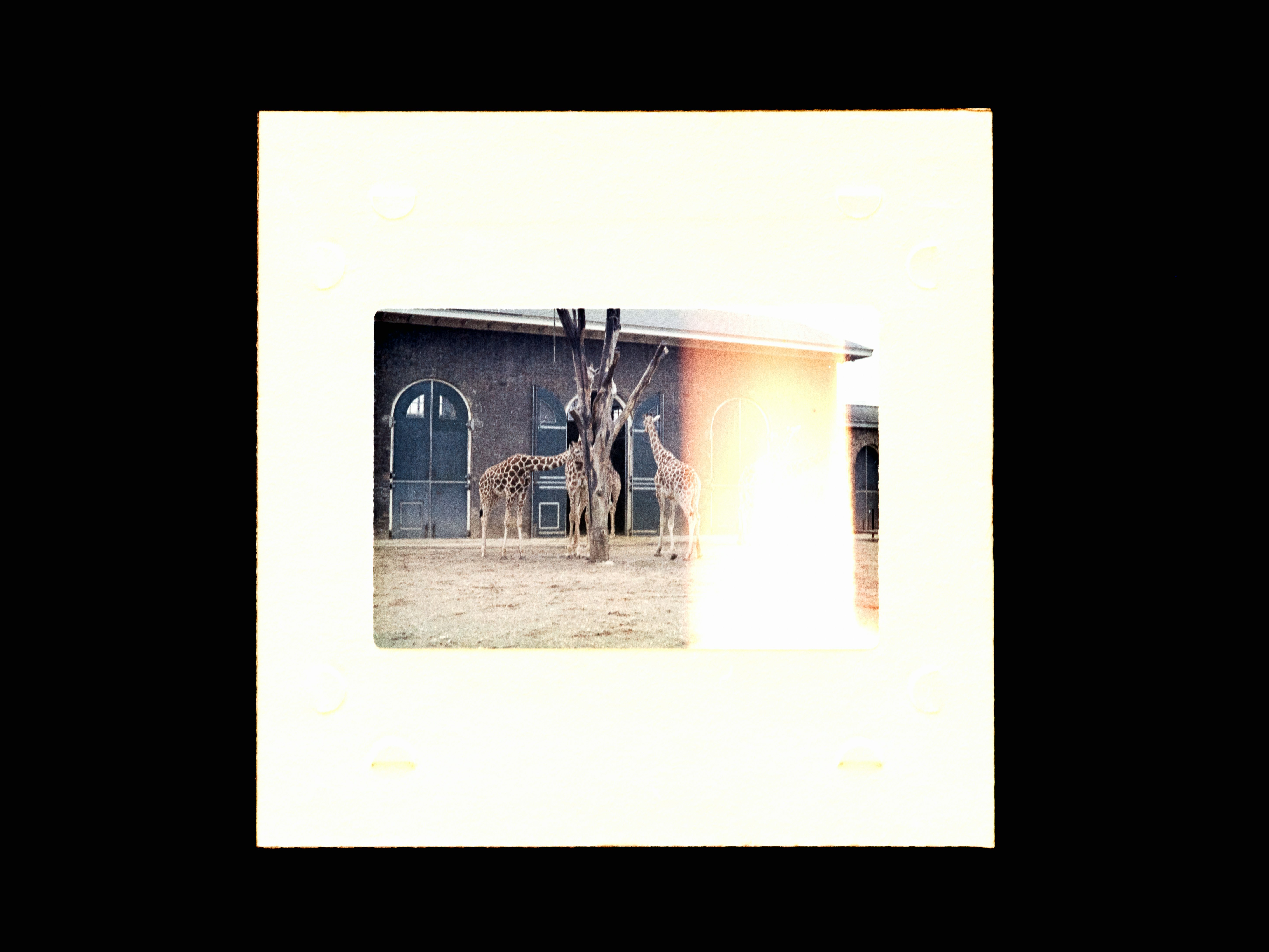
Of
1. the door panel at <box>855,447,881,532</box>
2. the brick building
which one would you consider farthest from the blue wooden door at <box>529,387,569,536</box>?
the door panel at <box>855,447,881,532</box>

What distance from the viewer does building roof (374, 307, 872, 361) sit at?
3.83 meters

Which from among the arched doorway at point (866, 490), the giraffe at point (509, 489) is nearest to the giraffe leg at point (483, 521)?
the giraffe at point (509, 489)

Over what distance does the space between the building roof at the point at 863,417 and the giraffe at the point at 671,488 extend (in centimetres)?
95

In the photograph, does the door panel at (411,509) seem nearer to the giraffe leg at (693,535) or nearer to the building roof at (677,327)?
the building roof at (677,327)

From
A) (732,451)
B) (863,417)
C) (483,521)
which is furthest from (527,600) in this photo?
(863,417)

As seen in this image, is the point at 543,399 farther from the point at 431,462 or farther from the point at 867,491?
the point at 867,491

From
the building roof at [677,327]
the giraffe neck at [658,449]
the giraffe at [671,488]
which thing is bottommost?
the giraffe at [671,488]

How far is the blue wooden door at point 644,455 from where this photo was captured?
5105 millimetres

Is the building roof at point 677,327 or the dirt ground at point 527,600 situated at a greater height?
the building roof at point 677,327

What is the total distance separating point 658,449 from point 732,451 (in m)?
0.65

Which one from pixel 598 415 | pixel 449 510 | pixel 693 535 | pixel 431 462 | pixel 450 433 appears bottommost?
pixel 693 535

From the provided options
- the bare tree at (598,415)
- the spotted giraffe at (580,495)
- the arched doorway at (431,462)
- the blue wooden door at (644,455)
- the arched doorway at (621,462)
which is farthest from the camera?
the blue wooden door at (644,455)

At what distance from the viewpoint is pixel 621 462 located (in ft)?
16.9
